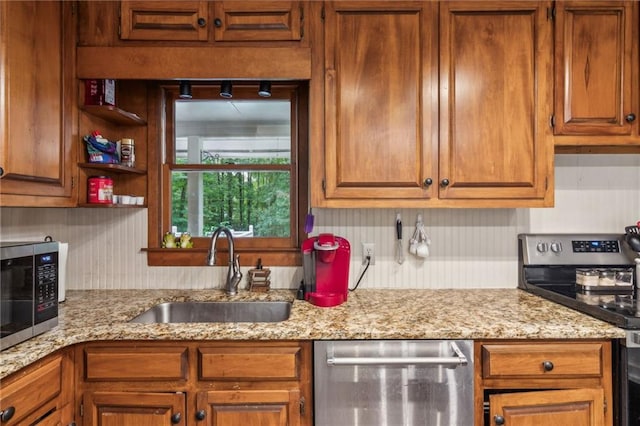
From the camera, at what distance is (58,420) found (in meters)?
1.21

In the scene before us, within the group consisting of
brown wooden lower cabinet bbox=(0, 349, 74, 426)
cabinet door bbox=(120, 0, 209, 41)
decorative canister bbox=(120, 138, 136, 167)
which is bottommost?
brown wooden lower cabinet bbox=(0, 349, 74, 426)

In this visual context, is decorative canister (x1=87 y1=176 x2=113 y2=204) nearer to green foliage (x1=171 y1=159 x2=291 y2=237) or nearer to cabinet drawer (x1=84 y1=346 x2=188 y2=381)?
green foliage (x1=171 y1=159 x2=291 y2=237)

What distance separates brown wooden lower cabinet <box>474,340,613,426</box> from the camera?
4.23ft

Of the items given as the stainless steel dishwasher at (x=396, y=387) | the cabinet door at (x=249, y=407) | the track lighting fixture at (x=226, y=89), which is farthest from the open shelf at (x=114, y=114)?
the stainless steel dishwasher at (x=396, y=387)

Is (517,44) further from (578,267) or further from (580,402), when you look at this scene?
(580,402)

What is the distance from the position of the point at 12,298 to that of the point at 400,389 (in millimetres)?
1295

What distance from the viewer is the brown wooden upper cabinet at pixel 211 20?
1.62 meters

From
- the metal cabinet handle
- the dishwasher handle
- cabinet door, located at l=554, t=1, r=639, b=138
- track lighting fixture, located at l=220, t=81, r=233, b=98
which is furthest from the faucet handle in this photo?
cabinet door, located at l=554, t=1, r=639, b=138

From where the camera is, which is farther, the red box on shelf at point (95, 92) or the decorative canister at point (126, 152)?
the decorative canister at point (126, 152)

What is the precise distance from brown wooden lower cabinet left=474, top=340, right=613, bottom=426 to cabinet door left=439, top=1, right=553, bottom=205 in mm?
633

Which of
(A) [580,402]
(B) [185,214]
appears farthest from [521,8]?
(B) [185,214]

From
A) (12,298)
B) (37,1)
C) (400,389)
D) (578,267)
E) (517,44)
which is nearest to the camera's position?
(12,298)

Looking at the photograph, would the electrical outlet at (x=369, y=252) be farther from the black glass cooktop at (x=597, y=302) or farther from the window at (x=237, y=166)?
the black glass cooktop at (x=597, y=302)

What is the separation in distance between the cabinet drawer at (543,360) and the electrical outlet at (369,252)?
74cm
